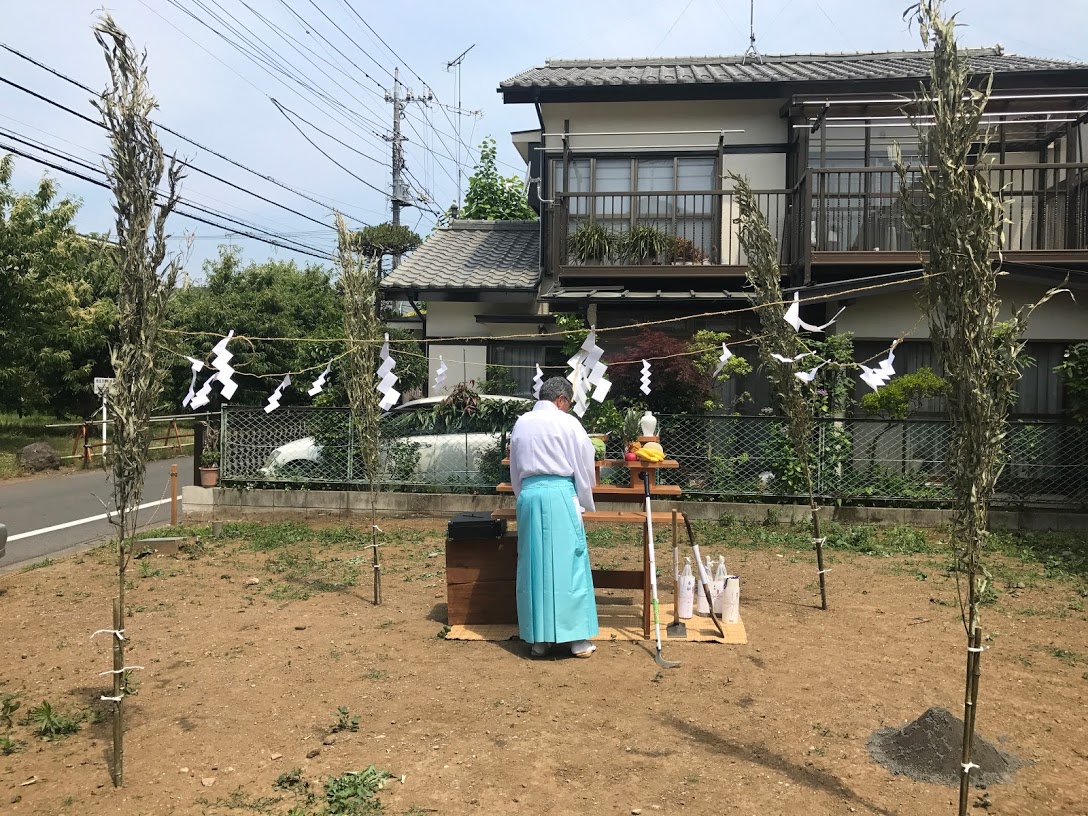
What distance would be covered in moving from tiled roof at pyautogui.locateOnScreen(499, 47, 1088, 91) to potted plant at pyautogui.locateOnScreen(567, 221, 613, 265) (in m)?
2.43

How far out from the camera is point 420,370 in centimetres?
1509

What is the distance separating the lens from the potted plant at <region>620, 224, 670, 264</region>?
13.2 meters

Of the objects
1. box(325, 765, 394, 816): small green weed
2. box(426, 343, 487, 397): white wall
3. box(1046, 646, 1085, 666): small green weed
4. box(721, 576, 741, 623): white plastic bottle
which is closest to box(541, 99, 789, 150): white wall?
box(426, 343, 487, 397): white wall

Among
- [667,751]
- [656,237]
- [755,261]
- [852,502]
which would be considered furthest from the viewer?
[656,237]

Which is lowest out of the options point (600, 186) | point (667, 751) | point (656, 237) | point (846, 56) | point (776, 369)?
point (667, 751)

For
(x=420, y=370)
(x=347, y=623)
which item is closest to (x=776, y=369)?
(x=347, y=623)

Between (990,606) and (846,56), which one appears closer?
(990,606)

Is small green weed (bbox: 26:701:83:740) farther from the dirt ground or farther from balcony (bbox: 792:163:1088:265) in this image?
balcony (bbox: 792:163:1088:265)

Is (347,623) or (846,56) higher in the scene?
(846,56)

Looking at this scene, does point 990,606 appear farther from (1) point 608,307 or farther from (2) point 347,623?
(1) point 608,307

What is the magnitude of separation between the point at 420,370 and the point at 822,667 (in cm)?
1070

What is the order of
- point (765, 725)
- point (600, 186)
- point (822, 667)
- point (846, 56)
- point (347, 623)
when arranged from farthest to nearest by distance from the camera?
point (846, 56), point (600, 186), point (347, 623), point (822, 667), point (765, 725)

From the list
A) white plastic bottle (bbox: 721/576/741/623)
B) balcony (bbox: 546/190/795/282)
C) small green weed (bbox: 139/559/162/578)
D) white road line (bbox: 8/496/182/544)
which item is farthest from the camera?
balcony (bbox: 546/190/795/282)

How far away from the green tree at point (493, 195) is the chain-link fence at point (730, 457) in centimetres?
1466
